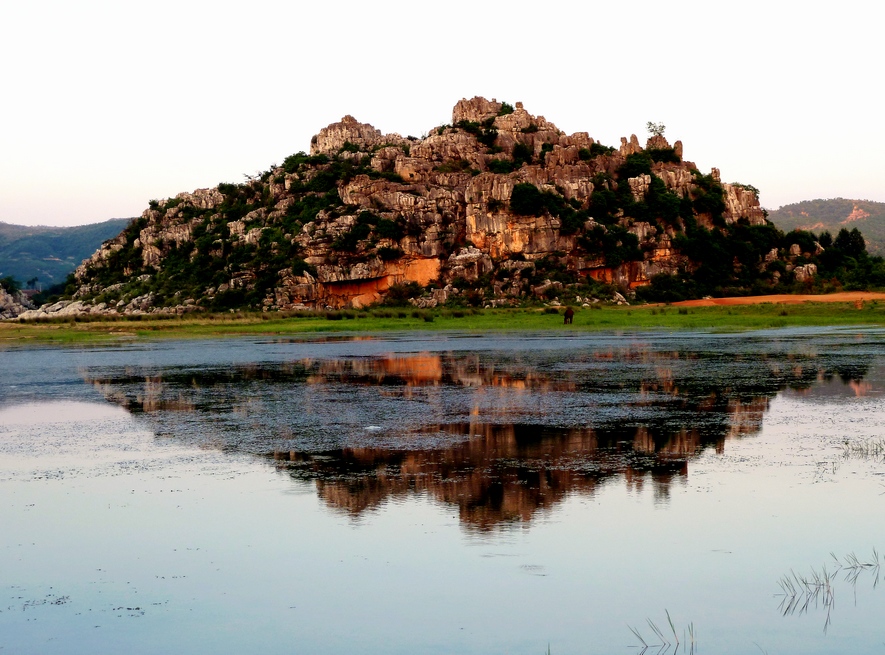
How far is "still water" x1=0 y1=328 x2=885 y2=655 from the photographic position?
7992mm

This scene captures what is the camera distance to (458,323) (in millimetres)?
75875

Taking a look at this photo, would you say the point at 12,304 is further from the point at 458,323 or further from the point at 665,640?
the point at 665,640

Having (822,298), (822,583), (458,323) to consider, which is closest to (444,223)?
(458,323)

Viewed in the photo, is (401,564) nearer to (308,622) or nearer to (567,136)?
(308,622)

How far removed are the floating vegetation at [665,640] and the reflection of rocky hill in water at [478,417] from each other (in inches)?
127

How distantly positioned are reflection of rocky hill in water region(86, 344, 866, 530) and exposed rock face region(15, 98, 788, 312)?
82983mm

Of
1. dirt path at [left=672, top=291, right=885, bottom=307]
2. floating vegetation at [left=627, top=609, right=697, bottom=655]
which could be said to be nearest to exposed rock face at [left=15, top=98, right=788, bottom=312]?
dirt path at [left=672, top=291, right=885, bottom=307]

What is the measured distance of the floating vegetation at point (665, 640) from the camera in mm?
7402

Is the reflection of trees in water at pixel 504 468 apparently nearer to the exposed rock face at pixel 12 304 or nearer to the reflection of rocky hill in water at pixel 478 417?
the reflection of rocky hill in water at pixel 478 417

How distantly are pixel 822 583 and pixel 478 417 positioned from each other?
11.4 meters

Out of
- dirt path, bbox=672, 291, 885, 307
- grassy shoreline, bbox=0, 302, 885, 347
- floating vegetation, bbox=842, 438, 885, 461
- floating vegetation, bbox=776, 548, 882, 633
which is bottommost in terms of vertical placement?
floating vegetation, bbox=776, 548, 882, 633

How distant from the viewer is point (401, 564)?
9.55 m

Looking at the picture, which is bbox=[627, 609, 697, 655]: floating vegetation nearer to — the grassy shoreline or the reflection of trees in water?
the reflection of trees in water

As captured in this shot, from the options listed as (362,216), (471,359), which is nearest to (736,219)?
(362,216)
